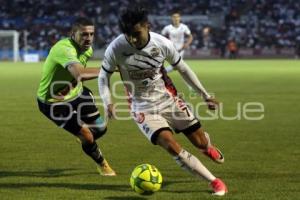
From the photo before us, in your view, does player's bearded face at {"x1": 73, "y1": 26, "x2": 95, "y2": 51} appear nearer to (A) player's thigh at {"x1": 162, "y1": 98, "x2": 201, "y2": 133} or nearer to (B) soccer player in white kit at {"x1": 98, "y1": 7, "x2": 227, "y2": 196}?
(B) soccer player in white kit at {"x1": 98, "y1": 7, "x2": 227, "y2": 196}

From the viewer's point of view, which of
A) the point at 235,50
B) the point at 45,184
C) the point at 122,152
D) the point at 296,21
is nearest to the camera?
the point at 45,184

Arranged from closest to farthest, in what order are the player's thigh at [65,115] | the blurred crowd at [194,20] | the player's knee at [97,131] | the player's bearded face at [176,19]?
the player's thigh at [65,115] → the player's knee at [97,131] → the player's bearded face at [176,19] → the blurred crowd at [194,20]

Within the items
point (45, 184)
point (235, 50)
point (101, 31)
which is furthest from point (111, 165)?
point (101, 31)

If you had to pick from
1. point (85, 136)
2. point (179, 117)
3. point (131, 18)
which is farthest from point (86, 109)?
point (131, 18)

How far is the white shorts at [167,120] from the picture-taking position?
712cm

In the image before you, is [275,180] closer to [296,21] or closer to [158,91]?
[158,91]

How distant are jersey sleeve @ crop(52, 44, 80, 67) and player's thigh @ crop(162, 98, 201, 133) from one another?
4.53 ft

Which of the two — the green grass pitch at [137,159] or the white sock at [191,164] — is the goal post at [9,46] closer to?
the green grass pitch at [137,159]

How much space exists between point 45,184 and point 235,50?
48.1m

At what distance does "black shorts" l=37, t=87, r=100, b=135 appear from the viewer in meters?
8.45

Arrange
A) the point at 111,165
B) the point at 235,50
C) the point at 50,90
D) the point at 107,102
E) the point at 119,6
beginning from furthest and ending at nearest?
the point at 119,6 → the point at 235,50 → the point at 111,165 → the point at 50,90 → the point at 107,102

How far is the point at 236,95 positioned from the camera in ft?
67.2

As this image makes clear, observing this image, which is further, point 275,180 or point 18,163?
point 18,163

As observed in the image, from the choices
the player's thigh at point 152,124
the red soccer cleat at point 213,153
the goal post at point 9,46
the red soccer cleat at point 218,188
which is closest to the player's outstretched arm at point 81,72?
the player's thigh at point 152,124
